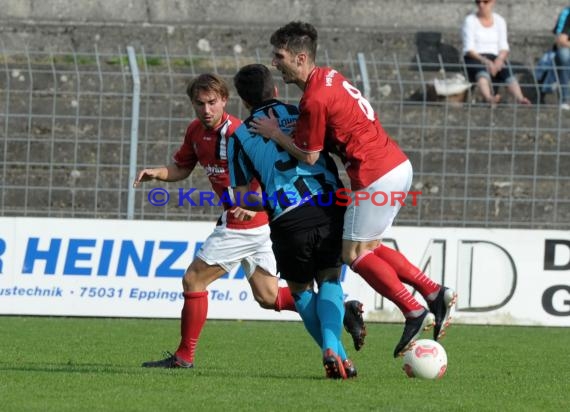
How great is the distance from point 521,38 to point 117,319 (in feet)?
25.0

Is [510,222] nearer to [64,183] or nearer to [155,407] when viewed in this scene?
[64,183]

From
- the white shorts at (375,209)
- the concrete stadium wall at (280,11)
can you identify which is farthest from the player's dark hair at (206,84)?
the concrete stadium wall at (280,11)

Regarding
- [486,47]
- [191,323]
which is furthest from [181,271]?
[486,47]

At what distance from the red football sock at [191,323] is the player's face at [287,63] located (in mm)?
1971

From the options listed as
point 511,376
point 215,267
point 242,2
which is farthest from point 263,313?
point 242,2

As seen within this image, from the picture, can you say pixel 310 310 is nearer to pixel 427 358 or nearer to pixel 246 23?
pixel 427 358

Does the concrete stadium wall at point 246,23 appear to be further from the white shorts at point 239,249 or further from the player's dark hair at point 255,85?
the player's dark hair at point 255,85

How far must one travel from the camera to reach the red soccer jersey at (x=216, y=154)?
28.0ft

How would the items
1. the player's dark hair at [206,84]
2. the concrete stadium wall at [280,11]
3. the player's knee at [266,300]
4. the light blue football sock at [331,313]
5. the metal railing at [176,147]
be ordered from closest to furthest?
the light blue football sock at [331,313], the player's dark hair at [206,84], the player's knee at [266,300], the metal railing at [176,147], the concrete stadium wall at [280,11]

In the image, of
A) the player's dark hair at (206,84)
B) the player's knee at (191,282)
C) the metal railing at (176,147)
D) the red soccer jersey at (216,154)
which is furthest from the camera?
the metal railing at (176,147)

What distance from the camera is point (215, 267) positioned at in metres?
8.48

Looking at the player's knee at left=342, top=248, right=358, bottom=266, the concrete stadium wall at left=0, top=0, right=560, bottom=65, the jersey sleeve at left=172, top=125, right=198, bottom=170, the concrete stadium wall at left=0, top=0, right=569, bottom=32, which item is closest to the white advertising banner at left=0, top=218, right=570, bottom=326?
the jersey sleeve at left=172, top=125, right=198, bottom=170

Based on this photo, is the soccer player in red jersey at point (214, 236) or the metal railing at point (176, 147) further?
the metal railing at point (176, 147)

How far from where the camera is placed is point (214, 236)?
857cm
